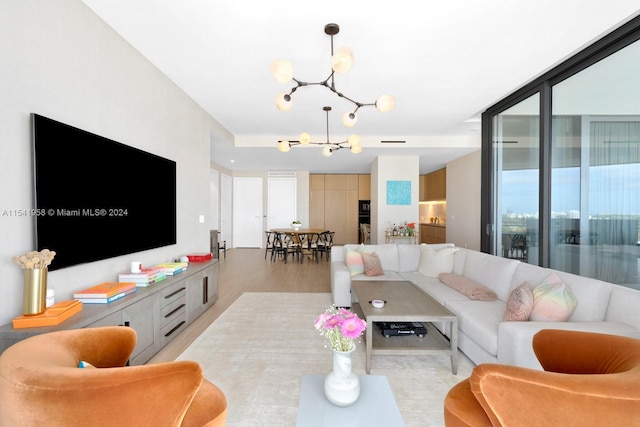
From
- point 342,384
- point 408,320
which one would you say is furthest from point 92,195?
point 408,320

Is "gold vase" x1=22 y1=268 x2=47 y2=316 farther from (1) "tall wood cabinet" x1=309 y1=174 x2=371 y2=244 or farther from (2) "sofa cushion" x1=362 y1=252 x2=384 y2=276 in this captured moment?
(1) "tall wood cabinet" x1=309 y1=174 x2=371 y2=244

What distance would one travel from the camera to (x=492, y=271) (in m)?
2.94

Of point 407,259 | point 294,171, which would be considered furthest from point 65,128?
point 294,171

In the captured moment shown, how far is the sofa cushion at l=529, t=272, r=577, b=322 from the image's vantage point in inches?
75.6

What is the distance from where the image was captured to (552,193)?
3078mm

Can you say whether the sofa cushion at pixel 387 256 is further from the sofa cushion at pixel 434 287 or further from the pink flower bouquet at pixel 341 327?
the pink flower bouquet at pixel 341 327

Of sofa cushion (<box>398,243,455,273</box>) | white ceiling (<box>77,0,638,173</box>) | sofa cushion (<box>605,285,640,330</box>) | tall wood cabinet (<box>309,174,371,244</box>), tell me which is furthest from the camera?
tall wood cabinet (<box>309,174,371,244</box>)

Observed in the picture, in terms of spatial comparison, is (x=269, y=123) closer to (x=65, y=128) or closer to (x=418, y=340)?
(x=65, y=128)

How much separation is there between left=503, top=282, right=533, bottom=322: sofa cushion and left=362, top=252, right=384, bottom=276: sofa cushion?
1592 mm

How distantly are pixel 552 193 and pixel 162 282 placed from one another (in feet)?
13.7

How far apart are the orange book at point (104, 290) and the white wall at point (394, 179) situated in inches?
223

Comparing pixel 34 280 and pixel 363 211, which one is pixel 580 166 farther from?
pixel 363 211

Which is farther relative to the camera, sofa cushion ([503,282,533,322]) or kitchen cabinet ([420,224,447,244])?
kitchen cabinet ([420,224,447,244])

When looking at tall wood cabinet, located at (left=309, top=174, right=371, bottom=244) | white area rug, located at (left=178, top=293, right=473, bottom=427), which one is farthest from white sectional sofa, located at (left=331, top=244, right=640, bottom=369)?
tall wood cabinet, located at (left=309, top=174, right=371, bottom=244)
